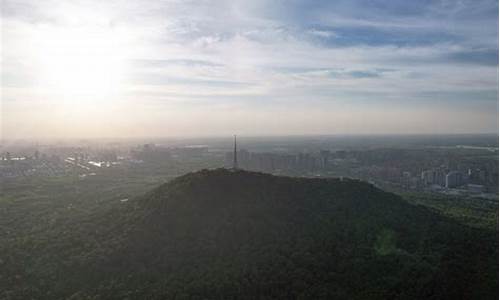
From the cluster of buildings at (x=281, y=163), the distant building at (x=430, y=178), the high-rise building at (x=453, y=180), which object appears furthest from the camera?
the cluster of buildings at (x=281, y=163)

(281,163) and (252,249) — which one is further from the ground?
(281,163)

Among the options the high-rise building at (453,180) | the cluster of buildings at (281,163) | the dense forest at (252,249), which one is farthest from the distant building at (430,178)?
the dense forest at (252,249)

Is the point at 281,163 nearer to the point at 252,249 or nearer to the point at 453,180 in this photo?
the point at 453,180

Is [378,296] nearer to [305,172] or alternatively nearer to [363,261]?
[363,261]

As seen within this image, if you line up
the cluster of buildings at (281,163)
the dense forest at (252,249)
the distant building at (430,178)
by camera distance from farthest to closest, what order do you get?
the cluster of buildings at (281,163) < the distant building at (430,178) < the dense forest at (252,249)

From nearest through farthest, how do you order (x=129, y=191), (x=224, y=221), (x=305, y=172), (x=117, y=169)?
(x=224, y=221)
(x=129, y=191)
(x=305, y=172)
(x=117, y=169)

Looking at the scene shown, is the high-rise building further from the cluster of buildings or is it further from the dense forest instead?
the dense forest

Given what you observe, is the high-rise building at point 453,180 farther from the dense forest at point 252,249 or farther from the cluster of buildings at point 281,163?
the dense forest at point 252,249

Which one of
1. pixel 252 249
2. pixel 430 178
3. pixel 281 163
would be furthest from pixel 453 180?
pixel 252 249

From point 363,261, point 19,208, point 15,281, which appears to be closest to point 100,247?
point 15,281
